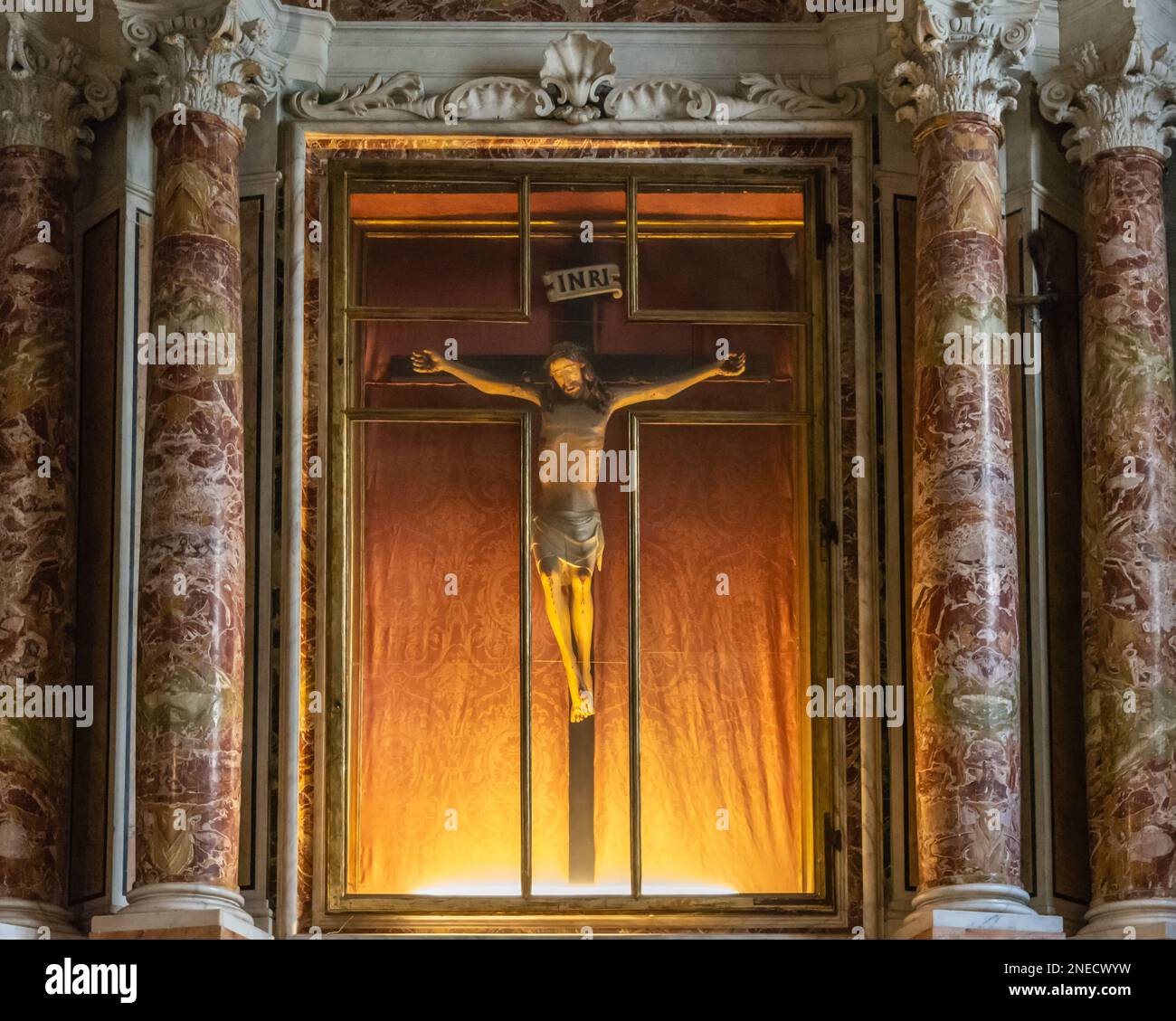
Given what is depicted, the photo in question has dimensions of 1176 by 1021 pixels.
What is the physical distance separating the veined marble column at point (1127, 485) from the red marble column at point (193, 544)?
3.91 meters

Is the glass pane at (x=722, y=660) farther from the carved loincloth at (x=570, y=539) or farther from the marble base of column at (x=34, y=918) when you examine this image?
the marble base of column at (x=34, y=918)

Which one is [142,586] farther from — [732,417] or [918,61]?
[918,61]

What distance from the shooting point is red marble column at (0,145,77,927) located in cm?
1311

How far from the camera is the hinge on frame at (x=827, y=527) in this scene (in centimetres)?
1388

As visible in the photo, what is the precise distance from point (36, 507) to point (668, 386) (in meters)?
3.10

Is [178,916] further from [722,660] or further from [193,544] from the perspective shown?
[722,660]

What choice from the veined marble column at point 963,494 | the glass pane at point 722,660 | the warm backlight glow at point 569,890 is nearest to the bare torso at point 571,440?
the glass pane at point 722,660

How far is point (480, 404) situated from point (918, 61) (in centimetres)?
268

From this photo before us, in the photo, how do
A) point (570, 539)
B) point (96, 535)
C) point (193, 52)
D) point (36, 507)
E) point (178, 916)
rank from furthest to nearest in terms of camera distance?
point (570, 539) < point (96, 535) < point (193, 52) < point (36, 507) < point (178, 916)

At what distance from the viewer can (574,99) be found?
1418cm

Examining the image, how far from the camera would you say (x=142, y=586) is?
13.0 m

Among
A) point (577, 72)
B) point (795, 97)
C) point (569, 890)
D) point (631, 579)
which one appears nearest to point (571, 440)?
point (631, 579)

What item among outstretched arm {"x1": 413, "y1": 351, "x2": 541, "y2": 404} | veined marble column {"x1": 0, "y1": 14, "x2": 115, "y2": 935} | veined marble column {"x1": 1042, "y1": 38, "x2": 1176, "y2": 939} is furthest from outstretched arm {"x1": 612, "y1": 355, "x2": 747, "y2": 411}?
veined marble column {"x1": 0, "y1": 14, "x2": 115, "y2": 935}

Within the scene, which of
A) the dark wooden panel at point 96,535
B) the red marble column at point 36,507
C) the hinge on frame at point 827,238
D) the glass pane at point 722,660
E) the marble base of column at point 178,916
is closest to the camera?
the marble base of column at point 178,916
